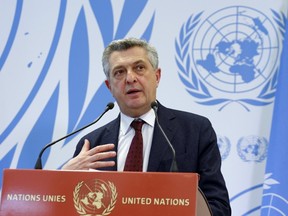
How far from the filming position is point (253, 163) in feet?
8.77

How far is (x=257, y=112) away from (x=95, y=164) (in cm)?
136

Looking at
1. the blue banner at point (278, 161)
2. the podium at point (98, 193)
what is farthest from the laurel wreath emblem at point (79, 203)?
the blue banner at point (278, 161)

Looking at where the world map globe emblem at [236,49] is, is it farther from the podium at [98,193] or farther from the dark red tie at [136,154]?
the podium at [98,193]

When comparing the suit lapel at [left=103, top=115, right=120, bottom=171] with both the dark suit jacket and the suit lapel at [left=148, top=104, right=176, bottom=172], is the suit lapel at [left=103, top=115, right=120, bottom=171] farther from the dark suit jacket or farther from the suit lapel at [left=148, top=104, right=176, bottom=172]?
the suit lapel at [left=148, top=104, right=176, bottom=172]

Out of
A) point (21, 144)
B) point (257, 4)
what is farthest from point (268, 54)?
point (21, 144)

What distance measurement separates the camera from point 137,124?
224 centimetres

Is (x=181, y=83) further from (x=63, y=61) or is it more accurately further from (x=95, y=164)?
(x=95, y=164)

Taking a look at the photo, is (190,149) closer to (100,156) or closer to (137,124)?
(137,124)

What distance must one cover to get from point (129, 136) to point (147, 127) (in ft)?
0.32

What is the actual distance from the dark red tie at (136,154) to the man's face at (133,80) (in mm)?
123

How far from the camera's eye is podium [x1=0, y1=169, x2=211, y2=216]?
1281 mm

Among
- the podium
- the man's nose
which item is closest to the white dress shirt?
the man's nose

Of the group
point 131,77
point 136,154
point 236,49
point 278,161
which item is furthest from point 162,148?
point 236,49

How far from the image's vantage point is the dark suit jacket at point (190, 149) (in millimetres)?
1922
